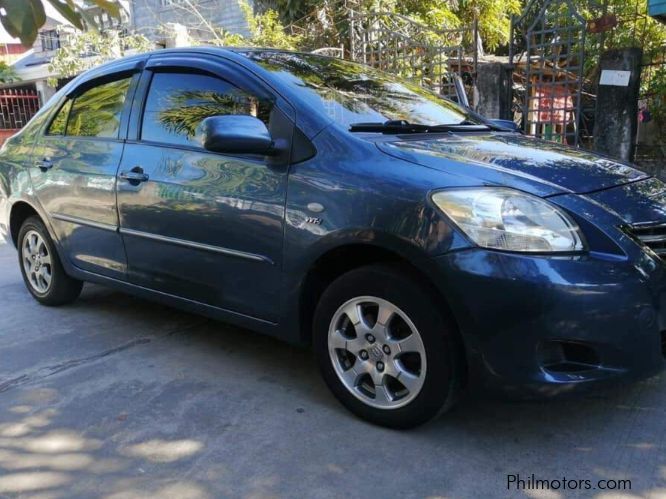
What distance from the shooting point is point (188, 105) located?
3.56 metres

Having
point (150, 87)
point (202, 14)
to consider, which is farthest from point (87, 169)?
point (202, 14)

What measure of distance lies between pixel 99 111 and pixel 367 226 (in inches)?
94.3

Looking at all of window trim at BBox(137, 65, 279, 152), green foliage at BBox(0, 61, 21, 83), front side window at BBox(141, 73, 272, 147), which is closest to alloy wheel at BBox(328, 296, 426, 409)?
window trim at BBox(137, 65, 279, 152)

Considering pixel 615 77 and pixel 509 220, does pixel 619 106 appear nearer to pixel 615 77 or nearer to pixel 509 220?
pixel 615 77

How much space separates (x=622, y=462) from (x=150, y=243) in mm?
2616

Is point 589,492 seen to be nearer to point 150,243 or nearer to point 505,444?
point 505,444

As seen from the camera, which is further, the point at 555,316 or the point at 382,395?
the point at 382,395

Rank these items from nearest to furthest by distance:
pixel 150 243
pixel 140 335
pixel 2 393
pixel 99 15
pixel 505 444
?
1. pixel 99 15
2. pixel 505 444
3. pixel 2 393
4. pixel 150 243
5. pixel 140 335

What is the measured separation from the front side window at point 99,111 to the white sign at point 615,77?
4.97 m

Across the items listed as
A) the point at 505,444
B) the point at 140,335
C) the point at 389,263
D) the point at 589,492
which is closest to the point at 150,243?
the point at 140,335

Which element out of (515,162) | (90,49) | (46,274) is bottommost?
(46,274)

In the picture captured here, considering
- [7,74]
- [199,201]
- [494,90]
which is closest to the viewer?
[199,201]

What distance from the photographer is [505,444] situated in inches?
106

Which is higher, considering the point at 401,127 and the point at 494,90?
the point at 494,90
